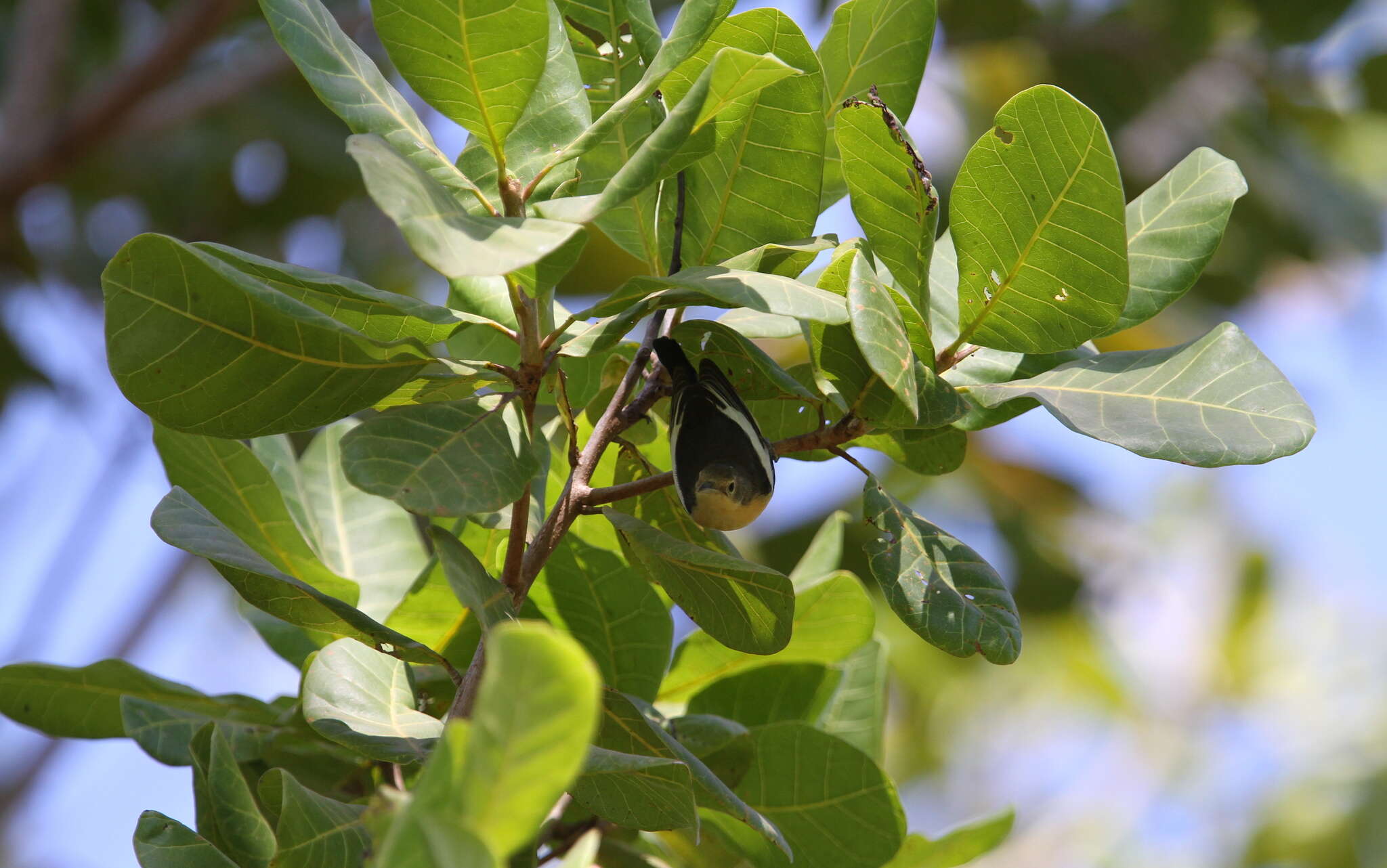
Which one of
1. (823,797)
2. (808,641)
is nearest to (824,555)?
(808,641)

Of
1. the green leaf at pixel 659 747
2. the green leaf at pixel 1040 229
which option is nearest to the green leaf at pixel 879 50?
the green leaf at pixel 1040 229

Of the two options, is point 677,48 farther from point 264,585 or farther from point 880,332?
point 264,585

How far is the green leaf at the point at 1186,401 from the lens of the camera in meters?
0.58

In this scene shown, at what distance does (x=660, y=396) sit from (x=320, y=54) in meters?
0.25

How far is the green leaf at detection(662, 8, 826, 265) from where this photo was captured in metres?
0.66

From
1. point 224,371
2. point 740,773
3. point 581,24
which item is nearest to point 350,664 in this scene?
point 224,371

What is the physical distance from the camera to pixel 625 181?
544 mm

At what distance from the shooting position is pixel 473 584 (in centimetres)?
58

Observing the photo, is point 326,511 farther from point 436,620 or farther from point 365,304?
point 365,304

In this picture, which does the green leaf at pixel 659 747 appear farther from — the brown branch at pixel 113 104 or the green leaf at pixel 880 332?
the brown branch at pixel 113 104

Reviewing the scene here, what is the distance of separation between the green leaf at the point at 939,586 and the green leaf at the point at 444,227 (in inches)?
9.5

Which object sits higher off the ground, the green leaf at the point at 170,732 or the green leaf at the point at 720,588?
the green leaf at the point at 720,588

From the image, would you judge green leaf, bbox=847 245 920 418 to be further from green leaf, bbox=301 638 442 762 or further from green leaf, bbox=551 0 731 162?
green leaf, bbox=301 638 442 762

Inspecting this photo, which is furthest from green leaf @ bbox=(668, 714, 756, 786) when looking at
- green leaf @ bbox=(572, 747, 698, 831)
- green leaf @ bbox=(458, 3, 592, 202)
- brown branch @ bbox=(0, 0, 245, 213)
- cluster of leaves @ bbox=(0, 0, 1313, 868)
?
brown branch @ bbox=(0, 0, 245, 213)
